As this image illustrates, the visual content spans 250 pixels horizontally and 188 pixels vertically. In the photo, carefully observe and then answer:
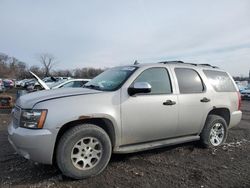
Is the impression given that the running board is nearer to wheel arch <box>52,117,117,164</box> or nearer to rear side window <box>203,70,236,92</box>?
wheel arch <box>52,117,117,164</box>

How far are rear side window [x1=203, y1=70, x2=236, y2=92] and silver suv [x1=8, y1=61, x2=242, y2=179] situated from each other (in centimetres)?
3

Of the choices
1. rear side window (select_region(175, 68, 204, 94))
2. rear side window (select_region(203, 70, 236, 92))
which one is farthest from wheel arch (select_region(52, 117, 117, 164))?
rear side window (select_region(203, 70, 236, 92))

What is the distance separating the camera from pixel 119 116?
390cm

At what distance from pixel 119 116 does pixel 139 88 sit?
0.55 m

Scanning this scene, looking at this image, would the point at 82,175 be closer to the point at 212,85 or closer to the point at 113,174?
the point at 113,174

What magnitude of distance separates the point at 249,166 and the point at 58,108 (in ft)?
11.2

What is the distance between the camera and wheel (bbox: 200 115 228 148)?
518 cm

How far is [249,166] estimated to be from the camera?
4336 mm

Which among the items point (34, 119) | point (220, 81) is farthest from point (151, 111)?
point (220, 81)

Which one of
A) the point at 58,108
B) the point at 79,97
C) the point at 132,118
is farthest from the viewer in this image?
the point at 132,118

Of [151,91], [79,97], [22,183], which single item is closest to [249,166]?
[151,91]

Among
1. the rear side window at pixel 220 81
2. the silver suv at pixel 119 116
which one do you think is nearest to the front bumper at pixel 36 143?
the silver suv at pixel 119 116

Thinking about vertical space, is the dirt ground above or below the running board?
below

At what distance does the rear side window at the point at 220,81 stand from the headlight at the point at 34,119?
3.52 meters
